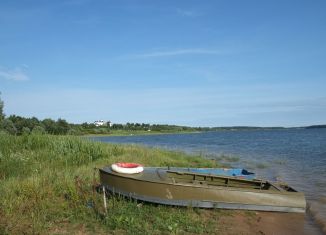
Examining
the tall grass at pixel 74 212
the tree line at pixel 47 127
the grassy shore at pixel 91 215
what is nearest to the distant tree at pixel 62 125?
the tree line at pixel 47 127

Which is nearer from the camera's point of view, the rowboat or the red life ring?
the rowboat

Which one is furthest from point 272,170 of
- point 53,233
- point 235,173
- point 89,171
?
point 53,233

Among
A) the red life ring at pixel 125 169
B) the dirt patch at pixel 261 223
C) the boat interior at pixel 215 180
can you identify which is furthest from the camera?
the boat interior at pixel 215 180

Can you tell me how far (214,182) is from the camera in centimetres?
1245

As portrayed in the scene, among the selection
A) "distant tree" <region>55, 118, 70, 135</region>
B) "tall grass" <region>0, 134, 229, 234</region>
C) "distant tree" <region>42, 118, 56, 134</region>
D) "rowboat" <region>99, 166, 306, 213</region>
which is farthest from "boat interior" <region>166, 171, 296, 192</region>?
"distant tree" <region>42, 118, 56, 134</region>

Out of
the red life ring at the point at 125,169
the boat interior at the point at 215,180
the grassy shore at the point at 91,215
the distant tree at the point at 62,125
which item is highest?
the distant tree at the point at 62,125

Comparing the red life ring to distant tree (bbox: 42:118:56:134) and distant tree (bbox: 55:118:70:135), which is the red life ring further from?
distant tree (bbox: 42:118:56:134)

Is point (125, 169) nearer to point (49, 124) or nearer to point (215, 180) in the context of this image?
point (215, 180)

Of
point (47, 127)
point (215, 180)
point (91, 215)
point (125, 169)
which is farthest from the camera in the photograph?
point (47, 127)

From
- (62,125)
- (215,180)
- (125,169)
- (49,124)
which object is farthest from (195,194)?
(49,124)

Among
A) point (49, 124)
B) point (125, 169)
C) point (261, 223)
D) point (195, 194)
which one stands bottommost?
point (261, 223)

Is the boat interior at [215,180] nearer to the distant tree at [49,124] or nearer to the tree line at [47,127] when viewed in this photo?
the tree line at [47,127]

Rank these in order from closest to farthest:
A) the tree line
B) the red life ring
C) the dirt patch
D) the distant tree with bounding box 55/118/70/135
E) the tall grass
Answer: the tall grass → the dirt patch → the red life ring → the tree line → the distant tree with bounding box 55/118/70/135

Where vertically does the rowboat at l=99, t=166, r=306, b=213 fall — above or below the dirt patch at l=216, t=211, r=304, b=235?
above
